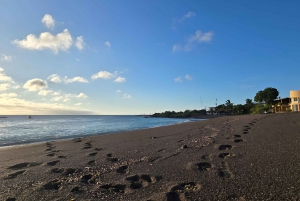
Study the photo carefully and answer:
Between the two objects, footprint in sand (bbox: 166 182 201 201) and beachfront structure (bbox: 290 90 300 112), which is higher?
beachfront structure (bbox: 290 90 300 112)

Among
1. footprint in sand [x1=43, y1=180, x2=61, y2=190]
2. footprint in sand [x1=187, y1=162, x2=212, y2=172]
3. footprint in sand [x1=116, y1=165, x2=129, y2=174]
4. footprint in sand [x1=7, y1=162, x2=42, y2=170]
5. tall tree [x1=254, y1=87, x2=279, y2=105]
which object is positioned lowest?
footprint in sand [x1=7, y1=162, x2=42, y2=170]

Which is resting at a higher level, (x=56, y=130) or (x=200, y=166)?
(x=200, y=166)

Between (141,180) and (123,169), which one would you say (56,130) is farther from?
(141,180)

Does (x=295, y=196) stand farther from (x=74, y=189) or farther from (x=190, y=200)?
(x=74, y=189)

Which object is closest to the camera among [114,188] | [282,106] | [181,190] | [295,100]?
[181,190]

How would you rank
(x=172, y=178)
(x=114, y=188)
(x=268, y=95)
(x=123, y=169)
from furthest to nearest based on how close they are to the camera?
1. (x=268, y=95)
2. (x=123, y=169)
3. (x=172, y=178)
4. (x=114, y=188)

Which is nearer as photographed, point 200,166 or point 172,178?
point 172,178

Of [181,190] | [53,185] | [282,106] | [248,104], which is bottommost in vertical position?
[53,185]

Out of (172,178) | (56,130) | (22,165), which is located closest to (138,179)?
(172,178)

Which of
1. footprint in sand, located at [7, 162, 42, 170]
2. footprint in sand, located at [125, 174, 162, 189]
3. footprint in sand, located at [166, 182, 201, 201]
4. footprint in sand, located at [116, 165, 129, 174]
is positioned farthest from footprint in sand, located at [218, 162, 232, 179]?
footprint in sand, located at [7, 162, 42, 170]

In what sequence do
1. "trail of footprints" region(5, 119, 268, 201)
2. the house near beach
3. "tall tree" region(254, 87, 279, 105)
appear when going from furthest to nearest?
1. "tall tree" region(254, 87, 279, 105)
2. the house near beach
3. "trail of footprints" region(5, 119, 268, 201)

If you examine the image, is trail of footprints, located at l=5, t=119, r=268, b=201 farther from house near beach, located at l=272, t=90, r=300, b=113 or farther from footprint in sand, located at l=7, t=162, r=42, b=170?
house near beach, located at l=272, t=90, r=300, b=113

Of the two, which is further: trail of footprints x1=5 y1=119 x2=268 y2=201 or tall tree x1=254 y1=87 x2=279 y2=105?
tall tree x1=254 y1=87 x2=279 y2=105

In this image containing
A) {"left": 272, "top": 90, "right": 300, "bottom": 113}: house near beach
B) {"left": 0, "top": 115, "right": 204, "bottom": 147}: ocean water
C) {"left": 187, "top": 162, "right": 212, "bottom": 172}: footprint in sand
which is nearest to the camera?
{"left": 187, "top": 162, "right": 212, "bottom": 172}: footprint in sand
